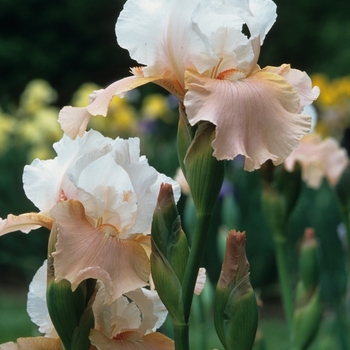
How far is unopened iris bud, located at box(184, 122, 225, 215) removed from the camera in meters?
0.75

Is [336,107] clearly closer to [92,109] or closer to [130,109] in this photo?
[130,109]

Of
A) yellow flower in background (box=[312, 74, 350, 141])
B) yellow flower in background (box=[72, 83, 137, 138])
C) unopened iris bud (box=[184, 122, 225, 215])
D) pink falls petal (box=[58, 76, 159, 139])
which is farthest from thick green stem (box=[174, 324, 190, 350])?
yellow flower in background (box=[312, 74, 350, 141])

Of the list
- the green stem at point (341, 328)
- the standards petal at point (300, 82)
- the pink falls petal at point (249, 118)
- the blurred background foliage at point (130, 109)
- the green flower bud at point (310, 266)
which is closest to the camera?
the pink falls petal at point (249, 118)

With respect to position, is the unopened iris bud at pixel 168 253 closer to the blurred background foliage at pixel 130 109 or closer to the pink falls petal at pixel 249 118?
the pink falls petal at pixel 249 118

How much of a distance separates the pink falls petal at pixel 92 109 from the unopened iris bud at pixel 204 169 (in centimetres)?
10

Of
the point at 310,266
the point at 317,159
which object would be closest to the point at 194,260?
the point at 310,266

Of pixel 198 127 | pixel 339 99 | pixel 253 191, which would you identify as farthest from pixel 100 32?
pixel 198 127

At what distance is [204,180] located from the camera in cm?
77

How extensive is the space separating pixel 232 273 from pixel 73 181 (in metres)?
0.21

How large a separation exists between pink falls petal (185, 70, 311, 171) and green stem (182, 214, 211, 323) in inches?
3.9

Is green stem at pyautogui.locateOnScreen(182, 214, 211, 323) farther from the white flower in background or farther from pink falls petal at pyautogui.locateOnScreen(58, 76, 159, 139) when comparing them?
the white flower in background

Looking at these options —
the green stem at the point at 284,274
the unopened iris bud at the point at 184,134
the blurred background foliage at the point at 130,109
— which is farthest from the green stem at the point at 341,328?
the unopened iris bud at the point at 184,134

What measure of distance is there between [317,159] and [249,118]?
0.92 m

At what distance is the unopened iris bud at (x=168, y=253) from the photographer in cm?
76
